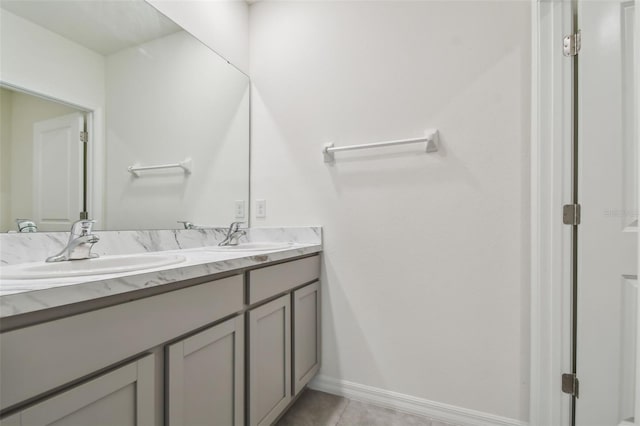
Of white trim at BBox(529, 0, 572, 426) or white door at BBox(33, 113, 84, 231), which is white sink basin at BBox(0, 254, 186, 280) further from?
white trim at BBox(529, 0, 572, 426)

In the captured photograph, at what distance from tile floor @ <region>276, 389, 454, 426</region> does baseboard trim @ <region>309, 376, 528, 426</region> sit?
0.03 m

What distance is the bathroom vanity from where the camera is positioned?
558 mm

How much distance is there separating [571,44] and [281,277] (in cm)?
154

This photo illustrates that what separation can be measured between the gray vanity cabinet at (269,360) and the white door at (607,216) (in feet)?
3.91

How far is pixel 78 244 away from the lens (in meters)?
0.96

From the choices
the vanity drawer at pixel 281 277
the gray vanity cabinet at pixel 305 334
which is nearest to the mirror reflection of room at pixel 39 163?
the vanity drawer at pixel 281 277

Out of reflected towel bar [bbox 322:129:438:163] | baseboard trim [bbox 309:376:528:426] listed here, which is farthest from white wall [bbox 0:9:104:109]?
baseboard trim [bbox 309:376:528:426]

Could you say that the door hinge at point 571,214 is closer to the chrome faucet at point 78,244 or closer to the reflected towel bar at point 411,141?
the reflected towel bar at point 411,141

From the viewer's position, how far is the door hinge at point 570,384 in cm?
123

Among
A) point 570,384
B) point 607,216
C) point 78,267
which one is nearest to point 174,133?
point 78,267

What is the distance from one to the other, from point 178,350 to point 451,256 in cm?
119

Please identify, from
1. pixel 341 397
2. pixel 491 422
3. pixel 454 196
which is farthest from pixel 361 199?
pixel 491 422

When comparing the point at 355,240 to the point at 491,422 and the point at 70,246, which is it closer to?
the point at 491,422

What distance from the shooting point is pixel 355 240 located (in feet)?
5.39
